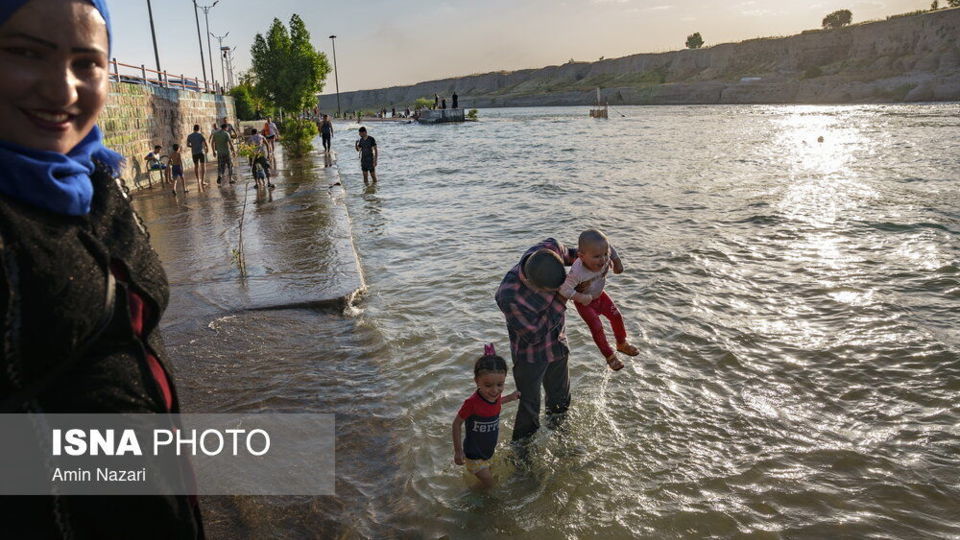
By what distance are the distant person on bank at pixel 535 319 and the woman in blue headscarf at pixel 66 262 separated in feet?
8.63

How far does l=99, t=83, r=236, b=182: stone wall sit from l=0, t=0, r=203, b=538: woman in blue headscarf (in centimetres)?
1297

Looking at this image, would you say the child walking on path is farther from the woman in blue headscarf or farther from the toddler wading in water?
the woman in blue headscarf

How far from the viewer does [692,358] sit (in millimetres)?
6102

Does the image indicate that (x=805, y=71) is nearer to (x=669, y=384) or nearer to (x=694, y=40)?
(x=694, y=40)

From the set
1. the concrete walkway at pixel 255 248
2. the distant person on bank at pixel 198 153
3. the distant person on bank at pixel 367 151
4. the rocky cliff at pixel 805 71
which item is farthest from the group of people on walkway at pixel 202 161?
the rocky cliff at pixel 805 71

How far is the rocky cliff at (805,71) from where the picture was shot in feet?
221

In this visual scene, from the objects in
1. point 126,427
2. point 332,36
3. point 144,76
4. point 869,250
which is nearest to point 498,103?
point 332,36

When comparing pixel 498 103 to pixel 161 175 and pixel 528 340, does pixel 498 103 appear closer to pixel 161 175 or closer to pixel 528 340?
pixel 161 175

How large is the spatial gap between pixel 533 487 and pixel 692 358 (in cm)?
276

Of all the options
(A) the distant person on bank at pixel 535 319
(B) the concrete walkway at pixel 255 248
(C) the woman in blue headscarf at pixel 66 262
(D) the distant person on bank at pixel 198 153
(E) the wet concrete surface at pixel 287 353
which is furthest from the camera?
(D) the distant person on bank at pixel 198 153

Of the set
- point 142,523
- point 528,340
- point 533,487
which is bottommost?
point 533,487

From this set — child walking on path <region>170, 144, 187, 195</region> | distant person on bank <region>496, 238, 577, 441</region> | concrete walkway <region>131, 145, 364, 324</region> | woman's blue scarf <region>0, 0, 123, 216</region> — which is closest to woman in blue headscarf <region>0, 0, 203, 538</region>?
woman's blue scarf <region>0, 0, 123, 216</region>

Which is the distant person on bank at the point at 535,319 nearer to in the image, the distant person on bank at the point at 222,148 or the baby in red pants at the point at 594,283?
the baby in red pants at the point at 594,283

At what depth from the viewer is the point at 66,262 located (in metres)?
1.22
